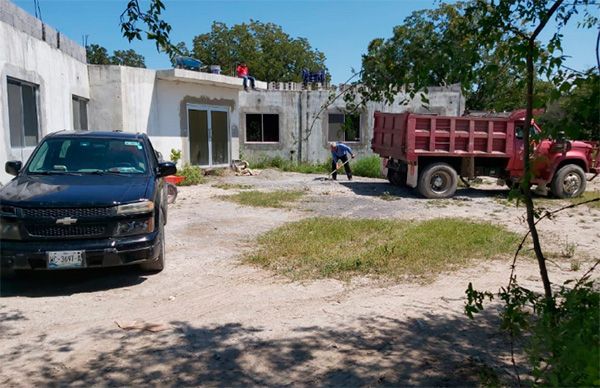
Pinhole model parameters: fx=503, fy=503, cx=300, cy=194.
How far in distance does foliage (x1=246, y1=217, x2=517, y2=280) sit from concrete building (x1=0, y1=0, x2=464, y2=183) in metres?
1.69

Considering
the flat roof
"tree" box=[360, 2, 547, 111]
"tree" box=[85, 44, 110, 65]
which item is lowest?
"tree" box=[360, 2, 547, 111]

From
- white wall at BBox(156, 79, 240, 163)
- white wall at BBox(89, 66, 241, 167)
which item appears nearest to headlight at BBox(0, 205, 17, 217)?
white wall at BBox(89, 66, 241, 167)

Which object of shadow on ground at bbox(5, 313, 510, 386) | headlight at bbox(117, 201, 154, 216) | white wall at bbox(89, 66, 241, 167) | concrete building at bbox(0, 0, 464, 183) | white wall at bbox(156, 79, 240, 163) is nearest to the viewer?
shadow on ground at bbox(5, 313, 510, 386)

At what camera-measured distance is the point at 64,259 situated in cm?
500

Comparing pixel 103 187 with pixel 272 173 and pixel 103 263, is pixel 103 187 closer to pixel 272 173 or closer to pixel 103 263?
pixel 103 263

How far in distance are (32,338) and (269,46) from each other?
45607 millimetres

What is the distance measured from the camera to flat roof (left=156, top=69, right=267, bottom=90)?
14977 millimetres

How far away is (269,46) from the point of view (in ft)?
155

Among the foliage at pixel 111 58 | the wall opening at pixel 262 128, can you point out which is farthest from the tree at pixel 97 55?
the wall opening at pixel 262 128

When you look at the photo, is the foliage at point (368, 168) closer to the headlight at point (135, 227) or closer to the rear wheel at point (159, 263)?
the rear wheel at point (159, 263)

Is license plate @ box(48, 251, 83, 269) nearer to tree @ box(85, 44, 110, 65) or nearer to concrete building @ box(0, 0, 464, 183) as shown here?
concrete building @ box(0, 0, 464, 183)

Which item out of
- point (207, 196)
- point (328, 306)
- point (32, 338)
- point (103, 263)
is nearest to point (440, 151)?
point (207, 196)

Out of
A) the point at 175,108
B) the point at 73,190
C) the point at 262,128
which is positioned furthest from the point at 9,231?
the point at 262,128

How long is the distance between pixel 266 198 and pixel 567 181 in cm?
766
